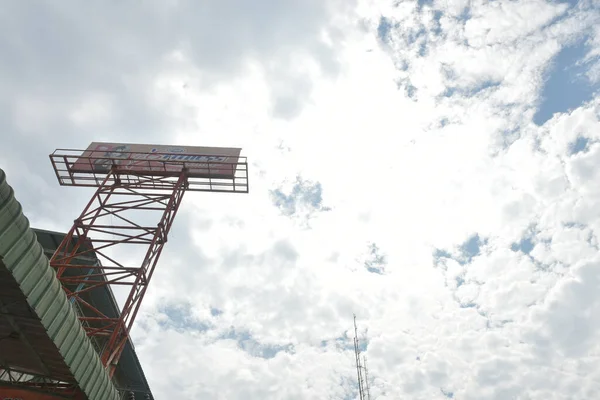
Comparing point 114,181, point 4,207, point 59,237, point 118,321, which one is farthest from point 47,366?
point 114,181

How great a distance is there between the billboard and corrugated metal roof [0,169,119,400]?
1775cm

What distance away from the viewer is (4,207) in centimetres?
829

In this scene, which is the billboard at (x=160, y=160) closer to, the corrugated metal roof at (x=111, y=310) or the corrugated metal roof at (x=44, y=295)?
the corrugated metal roof at (x=111, y=310)

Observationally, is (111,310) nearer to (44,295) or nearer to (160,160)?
(160,160)

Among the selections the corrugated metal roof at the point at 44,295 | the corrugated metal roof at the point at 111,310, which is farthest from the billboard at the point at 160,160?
the corrugated metal roof at the point at 44,295

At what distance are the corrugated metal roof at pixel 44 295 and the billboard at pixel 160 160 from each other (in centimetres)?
Result: 1775

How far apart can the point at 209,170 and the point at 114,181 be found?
6.16 metres

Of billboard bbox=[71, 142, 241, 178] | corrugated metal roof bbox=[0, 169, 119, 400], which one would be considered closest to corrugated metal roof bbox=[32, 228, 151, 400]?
billboard bbox=[71, 142, 241, 178]

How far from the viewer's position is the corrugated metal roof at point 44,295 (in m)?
8.50

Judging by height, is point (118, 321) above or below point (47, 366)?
above

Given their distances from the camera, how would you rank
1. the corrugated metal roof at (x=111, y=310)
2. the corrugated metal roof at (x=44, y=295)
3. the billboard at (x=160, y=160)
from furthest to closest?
1. the billboard at (x=160, y=160)
2. the corrugated metal roof at (x=111, y=310)
3. the corrugated metal roof at (x=44, y=295)

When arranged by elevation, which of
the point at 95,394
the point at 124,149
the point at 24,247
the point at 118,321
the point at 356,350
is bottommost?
the point at 95,394

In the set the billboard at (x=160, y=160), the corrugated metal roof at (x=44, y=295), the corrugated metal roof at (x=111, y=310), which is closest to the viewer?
the corrugated metal roof at (x=44, y=295)

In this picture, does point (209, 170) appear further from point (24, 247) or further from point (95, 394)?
point (24, 247)
